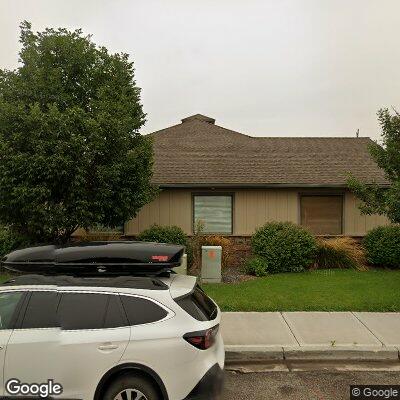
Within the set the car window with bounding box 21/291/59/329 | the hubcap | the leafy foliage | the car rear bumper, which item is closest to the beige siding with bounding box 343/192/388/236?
the leafy foliage

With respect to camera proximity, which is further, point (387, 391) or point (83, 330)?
point (387, 391)

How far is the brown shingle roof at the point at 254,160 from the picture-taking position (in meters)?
14.7

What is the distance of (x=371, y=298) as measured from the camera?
9438mm

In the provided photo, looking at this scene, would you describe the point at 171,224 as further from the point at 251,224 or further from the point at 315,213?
the point at 315,213

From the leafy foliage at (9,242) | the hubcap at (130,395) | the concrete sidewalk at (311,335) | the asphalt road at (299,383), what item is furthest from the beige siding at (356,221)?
the hubcap at (130,395)

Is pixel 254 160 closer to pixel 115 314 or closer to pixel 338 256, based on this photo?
pixel 338 256

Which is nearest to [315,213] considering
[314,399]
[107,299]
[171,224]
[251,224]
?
[251,224]

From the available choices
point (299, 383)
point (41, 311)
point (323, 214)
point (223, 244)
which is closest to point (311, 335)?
point (299, 383)

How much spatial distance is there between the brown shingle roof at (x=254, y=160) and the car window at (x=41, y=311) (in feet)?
31.9

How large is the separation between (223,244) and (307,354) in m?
6.90

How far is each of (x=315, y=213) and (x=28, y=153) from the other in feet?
31.5

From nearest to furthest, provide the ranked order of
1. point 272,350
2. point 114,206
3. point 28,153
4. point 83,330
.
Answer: point 83,330 → point 272,350 → point 28,153 → point 114,206

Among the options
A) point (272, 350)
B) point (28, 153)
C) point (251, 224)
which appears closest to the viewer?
point (272, 350)

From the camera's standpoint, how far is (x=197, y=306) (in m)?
4.75
